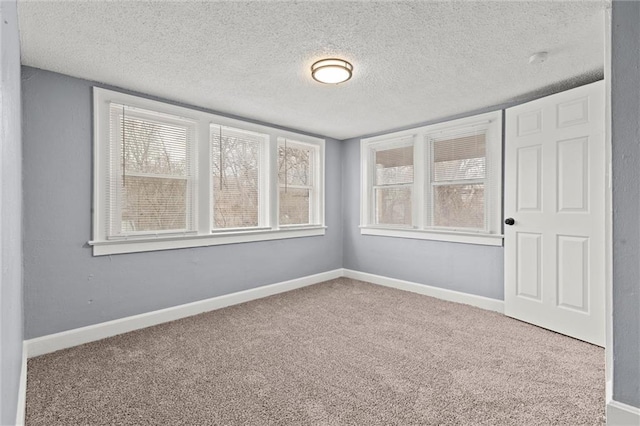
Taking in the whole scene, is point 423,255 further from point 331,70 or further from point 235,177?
point 331,70

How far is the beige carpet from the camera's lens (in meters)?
1.84

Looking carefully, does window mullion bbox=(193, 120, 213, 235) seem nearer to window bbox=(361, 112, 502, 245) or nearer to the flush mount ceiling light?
window bbox=(361, 112, 502, 245)

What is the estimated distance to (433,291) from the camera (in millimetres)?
4184

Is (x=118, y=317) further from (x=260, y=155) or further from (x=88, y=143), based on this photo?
(x=260, y=155)

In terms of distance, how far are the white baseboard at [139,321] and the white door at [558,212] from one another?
9.01 ft

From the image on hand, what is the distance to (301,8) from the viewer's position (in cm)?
185

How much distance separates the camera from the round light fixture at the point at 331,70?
247cm

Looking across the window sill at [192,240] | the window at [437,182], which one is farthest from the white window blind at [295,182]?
the window at [437,182]

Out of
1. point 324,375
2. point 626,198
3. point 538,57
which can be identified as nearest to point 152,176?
point 324,375

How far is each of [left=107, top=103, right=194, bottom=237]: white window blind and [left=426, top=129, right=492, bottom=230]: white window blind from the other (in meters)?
2.95

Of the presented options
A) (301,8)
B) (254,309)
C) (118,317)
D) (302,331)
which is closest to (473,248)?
(302,331)

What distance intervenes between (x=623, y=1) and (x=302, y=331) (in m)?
3.07

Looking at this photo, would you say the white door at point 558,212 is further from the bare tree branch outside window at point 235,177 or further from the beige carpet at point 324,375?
the bare tree branch outside window at point 235,177

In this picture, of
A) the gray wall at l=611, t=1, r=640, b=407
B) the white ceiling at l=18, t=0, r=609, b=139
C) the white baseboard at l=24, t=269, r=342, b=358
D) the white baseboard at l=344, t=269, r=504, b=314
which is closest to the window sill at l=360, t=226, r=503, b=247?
the white baseboard at l=344, t=269, r=504, b=314
